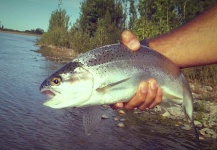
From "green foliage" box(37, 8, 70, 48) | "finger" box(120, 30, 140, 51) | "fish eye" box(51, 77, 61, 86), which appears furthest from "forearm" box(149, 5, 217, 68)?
"green foliage" box(37, 8, 70, 48)

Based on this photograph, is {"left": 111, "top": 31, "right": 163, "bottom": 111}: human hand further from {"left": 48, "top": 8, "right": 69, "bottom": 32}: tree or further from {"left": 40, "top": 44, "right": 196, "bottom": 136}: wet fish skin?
{"left": 48, "top": 8, "right": 69, "bottom": 32}: tree

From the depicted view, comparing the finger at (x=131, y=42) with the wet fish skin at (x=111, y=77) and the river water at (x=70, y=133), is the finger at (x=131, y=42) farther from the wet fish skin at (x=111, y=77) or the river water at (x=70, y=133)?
the river water at (x=70, y=133)

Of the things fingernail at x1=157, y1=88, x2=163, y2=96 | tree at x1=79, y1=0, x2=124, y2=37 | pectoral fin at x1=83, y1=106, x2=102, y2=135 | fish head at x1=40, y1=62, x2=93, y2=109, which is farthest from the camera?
tree at x1=79, y1=0, x2=124, y2=37

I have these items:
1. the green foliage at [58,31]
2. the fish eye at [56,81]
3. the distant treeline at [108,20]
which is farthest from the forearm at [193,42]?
the green foliage at [58,31]

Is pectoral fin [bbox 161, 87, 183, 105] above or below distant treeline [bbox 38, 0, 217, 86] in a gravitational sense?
below

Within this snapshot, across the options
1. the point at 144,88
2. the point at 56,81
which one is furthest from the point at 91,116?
the point at 144,88

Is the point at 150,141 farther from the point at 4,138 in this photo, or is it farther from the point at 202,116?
the point at 4,138

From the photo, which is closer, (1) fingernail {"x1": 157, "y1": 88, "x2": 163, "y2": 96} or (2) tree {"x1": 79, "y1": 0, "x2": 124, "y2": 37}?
(1) fingernail {"x1": 157, "y1": 88, "x2": 163, "y2": 96}
